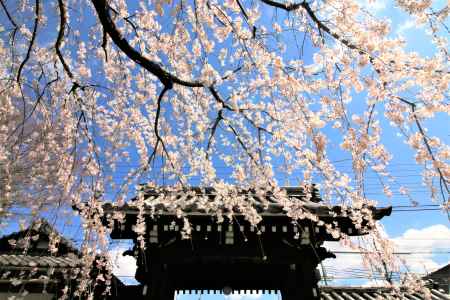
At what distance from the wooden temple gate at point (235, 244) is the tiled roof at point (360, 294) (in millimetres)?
2601

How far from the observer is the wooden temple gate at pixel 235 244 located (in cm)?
522

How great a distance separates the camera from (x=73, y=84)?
3.56 m

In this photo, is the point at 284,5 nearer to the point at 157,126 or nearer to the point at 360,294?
the point at 157,126

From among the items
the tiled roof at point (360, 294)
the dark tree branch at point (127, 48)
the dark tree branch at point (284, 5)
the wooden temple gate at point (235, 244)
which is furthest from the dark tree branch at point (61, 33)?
the tiled roof at point (360, 294)

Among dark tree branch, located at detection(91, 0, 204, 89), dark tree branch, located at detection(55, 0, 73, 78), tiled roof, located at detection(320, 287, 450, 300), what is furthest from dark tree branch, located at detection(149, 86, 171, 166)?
tiled roof, located at detection(320, 287, 450, 300)

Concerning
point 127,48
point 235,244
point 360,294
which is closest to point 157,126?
point 127,48

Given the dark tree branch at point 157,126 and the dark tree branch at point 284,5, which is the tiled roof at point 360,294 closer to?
the dark tree branch at point 157,126

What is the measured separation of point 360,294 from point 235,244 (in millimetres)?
4267

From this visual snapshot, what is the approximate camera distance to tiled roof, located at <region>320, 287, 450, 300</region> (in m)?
7.57

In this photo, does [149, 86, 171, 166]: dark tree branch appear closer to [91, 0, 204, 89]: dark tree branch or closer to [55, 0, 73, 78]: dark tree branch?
[91, 0, 204, 89]: dark tree branch

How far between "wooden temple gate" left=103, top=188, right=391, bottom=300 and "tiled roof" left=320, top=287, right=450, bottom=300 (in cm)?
260

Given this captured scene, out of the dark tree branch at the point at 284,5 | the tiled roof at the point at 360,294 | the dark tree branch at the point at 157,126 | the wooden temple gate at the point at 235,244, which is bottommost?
the tiled roof at the point at 360,294

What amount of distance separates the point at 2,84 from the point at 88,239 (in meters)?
1.98

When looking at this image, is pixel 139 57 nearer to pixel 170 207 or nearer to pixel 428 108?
pixel 428 108
